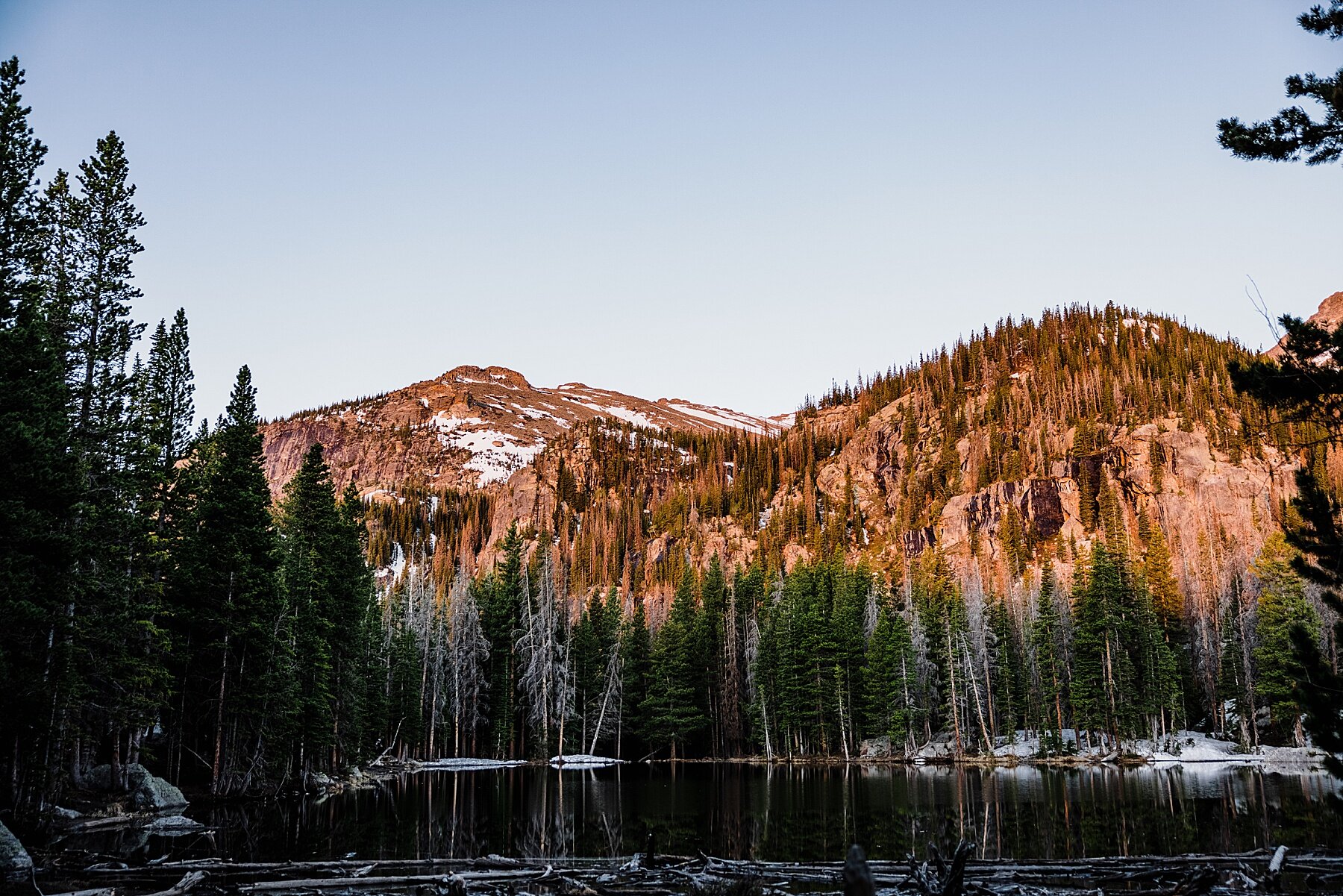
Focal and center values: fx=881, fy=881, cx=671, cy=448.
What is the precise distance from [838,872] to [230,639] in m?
27.1

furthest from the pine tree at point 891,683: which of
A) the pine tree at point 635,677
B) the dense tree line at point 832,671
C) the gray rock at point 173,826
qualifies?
the gray rock at point 173,826

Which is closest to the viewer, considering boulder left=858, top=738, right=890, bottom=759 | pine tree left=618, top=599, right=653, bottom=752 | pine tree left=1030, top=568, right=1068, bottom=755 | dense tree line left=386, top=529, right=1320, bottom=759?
dense tree line left=386, top=529, right=1320, bottom=759

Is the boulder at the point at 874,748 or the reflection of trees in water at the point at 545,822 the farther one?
the boulder at the point at 874,748

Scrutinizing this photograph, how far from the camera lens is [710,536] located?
157500 millimetres

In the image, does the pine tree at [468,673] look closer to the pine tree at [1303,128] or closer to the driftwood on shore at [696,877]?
Result: the driftwood on shore at [696,877]

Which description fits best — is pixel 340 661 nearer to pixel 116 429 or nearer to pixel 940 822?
pixel 116 429

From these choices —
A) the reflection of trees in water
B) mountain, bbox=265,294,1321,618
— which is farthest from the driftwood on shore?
mountain, bbox=265,294,1321,618

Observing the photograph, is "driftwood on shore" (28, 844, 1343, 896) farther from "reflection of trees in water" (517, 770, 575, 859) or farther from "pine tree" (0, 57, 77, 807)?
"pine tree" (0, 57, 77, 807)

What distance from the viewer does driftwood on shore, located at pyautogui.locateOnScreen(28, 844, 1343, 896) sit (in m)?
14.3

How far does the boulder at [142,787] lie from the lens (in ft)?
92.8

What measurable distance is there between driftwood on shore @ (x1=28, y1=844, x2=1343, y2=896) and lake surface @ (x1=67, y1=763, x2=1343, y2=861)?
8.02 ft

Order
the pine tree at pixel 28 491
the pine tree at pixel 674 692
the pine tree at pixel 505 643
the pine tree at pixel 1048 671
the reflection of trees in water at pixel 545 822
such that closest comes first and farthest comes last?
the pine tree at pixel 28 491 → the reflection of trees in water at pixel 545 822 → the pine tree at pixel 1048 671 → the pine tree at pixel 505 643 → the pine tree at pixel 674 692

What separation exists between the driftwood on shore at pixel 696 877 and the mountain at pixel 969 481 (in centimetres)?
7967

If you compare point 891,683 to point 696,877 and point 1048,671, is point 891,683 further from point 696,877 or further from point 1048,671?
point 696,877
